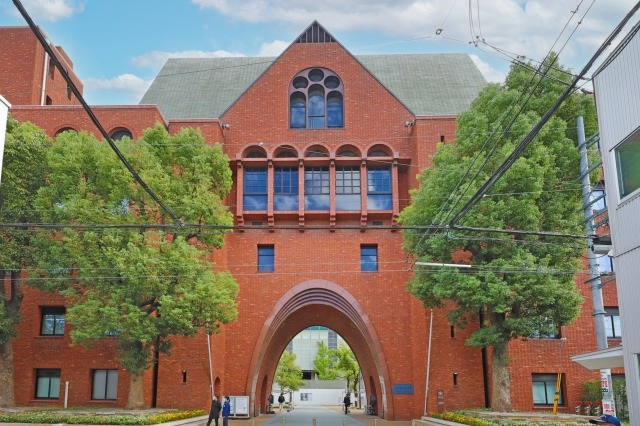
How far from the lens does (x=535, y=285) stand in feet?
70.7

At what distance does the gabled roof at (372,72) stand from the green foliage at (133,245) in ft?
38.3

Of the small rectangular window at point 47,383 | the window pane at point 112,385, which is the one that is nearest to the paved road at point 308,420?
the window pane at point 112,385

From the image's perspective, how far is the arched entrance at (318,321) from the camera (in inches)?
1246

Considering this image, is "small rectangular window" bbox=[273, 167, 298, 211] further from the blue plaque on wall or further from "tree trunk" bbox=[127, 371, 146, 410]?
"tree trunk" bbox=[127, 371, 146, 410]

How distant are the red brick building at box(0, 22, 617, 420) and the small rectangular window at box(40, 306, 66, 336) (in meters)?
0.06

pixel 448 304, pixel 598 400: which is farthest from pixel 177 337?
pixel 598 400

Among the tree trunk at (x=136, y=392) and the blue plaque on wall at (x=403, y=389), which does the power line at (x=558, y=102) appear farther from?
the blue plaque on wall at (x=403, y=389)

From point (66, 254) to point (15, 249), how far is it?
239 centimetres

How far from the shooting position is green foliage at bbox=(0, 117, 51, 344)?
25.7m

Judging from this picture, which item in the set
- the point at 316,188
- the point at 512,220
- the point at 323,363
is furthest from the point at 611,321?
the point at 323,363

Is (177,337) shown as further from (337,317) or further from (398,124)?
(398,124)

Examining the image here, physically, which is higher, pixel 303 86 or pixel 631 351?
pixel 303 86

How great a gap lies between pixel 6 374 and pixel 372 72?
24.1 m

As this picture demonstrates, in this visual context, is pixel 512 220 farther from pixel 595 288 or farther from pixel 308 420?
pixel 308 420
